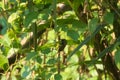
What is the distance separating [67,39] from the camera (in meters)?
1.29

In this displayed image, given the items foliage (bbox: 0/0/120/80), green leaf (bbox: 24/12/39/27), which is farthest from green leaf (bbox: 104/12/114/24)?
green leaf (bbox: 24/12/39/27)

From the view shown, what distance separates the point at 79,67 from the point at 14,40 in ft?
0.92

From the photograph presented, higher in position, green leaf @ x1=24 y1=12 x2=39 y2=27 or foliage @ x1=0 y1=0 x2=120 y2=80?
green leaf @ x1=24 y1=12 x2=39 y2=27

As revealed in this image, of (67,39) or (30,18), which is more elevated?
(30,18)

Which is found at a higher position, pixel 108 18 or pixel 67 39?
pixel 108 18

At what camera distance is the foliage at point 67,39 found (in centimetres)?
108

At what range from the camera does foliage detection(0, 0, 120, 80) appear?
1076 millimetres

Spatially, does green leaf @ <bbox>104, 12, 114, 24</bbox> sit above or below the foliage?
above

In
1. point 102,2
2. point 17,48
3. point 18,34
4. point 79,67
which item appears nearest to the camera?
point 102,2

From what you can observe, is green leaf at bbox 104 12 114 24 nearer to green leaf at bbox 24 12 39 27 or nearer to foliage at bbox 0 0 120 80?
foliage at bbox 0 0 120 80

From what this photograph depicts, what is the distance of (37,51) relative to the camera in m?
1.20

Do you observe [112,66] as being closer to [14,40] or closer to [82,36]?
[82,36]

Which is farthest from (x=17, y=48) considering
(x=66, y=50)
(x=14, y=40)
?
(x=66, y=50)

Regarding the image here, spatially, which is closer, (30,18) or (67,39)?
(30,18)
